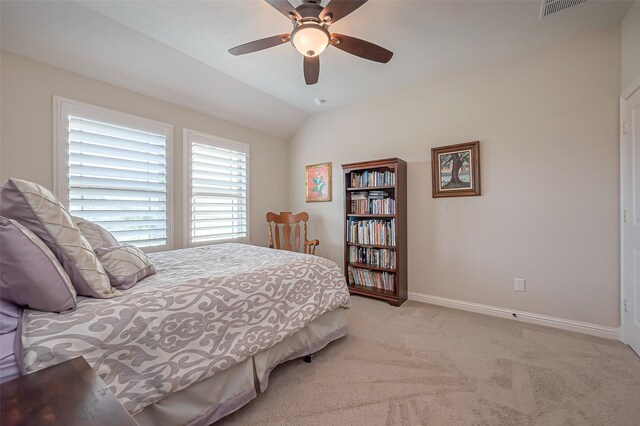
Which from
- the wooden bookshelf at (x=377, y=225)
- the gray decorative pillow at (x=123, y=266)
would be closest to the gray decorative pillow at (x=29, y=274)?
the gray decorative pillow at (x=123, y=266)

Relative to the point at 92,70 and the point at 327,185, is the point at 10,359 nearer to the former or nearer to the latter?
the point at 92,70

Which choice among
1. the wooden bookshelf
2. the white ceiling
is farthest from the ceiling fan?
the wooden bookshelf

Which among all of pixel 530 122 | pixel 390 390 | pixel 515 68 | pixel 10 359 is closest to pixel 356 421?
pixel 390 390

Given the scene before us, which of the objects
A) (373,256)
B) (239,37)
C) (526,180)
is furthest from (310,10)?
(373,256)

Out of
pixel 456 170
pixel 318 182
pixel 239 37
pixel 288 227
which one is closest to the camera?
pixel 239 37

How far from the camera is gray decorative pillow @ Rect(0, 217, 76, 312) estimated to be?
36.4 inches

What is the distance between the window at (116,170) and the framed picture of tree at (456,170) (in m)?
3.09

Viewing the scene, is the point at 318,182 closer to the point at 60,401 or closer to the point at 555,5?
the point at 555,5

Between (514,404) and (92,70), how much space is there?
4.10 metres

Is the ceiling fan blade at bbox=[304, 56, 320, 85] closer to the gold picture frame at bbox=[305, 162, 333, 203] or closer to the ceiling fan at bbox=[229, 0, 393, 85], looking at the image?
the ceiling fan at bbox=[229, 0, 393, 85]

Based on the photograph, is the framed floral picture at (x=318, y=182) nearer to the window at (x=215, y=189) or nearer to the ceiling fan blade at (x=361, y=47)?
the window at (x=215, y=189)

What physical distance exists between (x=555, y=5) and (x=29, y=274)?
3469mm

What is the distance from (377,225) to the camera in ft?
10.4

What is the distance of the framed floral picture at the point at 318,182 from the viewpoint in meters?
3.91
